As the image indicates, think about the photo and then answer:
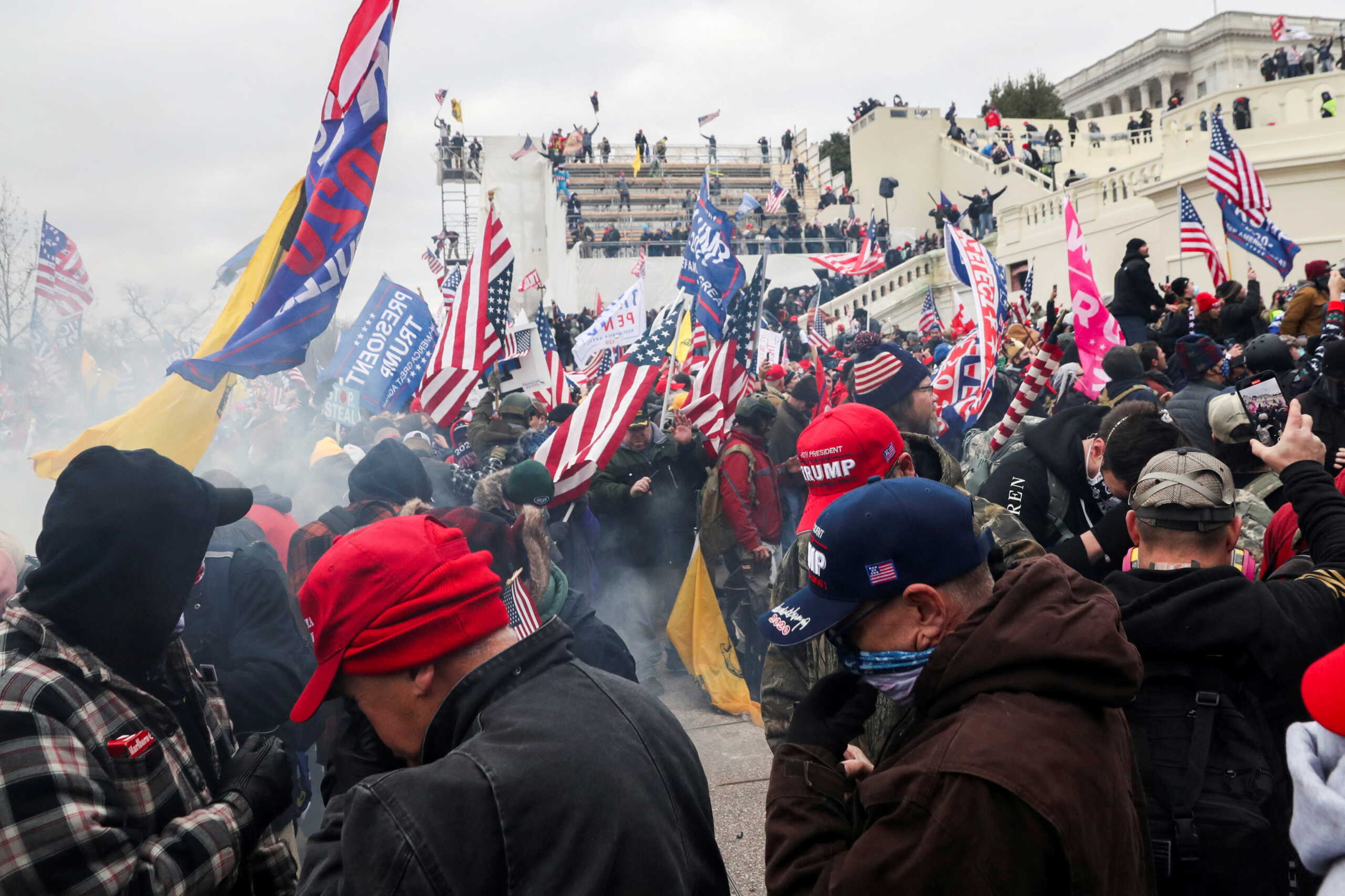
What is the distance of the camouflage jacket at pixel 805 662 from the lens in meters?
2.29

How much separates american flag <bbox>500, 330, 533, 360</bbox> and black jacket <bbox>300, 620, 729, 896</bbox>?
7.09 meters

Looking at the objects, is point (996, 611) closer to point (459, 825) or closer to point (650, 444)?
point (459, 825)

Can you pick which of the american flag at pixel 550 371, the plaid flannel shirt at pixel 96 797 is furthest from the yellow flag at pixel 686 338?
the plaid flannel shirt at pixel 96 797

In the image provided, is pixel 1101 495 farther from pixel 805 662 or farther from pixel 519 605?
pixel 519 605

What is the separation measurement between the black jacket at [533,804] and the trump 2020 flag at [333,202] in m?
2.87

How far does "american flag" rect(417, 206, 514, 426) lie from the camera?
7113 mm

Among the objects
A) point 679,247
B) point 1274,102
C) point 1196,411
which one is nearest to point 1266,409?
point 1196,411

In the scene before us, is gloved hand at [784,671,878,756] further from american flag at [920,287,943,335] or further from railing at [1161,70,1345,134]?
railing at [1161,70,1345,134]

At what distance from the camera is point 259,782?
215cm

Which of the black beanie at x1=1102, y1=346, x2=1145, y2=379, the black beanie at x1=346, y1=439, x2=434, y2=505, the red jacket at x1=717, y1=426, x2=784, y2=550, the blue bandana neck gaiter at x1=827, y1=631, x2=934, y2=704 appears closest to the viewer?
the blue bandana neck gaiter at x1=827, y1=631, x2=934, y2=704

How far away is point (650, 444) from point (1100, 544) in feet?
14.1

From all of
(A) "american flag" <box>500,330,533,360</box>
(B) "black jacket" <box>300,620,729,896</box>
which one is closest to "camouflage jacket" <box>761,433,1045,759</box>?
(B) "black jacket" <box>300,620,729,896</box>

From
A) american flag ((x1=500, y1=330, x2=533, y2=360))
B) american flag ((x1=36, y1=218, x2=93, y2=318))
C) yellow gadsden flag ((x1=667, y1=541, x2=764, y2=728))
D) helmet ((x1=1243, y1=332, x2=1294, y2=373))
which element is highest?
american flag ((x1=36, y1=218, x2=93, y2=318))

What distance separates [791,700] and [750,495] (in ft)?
12.7
